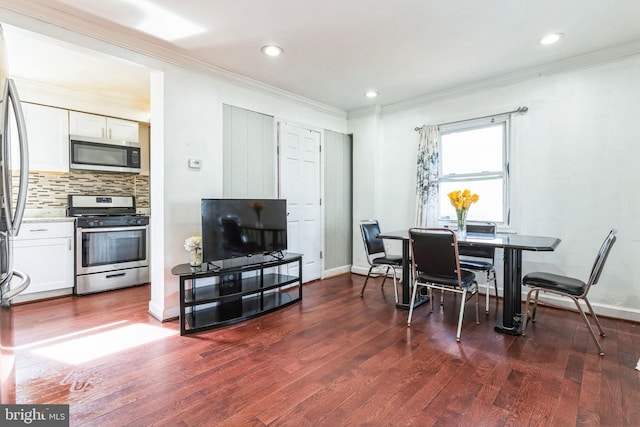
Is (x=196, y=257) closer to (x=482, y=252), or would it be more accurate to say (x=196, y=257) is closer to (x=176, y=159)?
(x=176, y=159)

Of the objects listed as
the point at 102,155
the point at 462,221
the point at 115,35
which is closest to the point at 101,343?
the point at 115,35

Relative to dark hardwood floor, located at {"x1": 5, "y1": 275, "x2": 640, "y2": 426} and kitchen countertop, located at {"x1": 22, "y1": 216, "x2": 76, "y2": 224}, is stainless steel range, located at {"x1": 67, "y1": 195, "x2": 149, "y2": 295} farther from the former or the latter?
dark hardwood floor, located at {"x1": 5, "y1": 275, "x2": 640, "y2": 426}

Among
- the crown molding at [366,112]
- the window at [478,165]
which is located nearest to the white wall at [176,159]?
the crown molding at [366,112]

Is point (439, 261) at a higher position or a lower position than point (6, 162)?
lower

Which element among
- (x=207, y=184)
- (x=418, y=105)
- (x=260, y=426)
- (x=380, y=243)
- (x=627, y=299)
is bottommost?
(x=260, y=426)

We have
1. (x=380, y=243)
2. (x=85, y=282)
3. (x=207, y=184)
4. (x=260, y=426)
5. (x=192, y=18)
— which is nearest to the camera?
(x=260, y=426)

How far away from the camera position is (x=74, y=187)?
421cm

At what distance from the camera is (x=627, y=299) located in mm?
2957

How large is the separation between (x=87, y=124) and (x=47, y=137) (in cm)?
47

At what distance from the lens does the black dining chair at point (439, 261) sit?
102 inches

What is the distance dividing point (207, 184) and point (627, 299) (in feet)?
14.2

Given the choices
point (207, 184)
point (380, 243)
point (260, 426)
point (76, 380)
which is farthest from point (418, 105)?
point (76, 380)

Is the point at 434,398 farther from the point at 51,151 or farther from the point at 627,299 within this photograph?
the point at 51,151

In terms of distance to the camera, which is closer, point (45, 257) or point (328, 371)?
point (328, 371)
